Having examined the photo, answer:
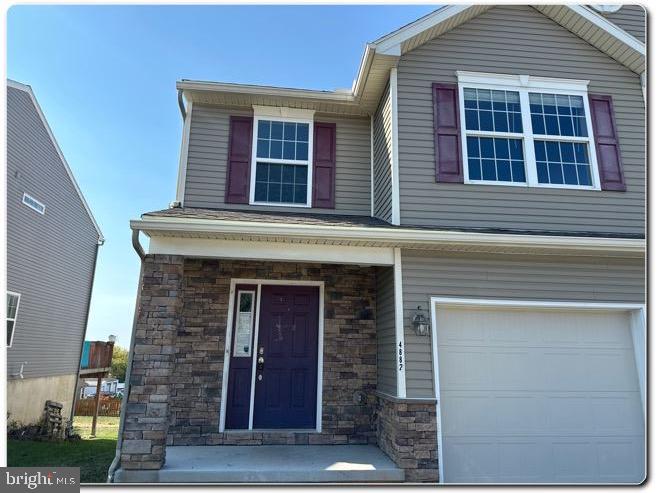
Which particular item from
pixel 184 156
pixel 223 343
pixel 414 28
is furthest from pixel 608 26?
pixel 223 343

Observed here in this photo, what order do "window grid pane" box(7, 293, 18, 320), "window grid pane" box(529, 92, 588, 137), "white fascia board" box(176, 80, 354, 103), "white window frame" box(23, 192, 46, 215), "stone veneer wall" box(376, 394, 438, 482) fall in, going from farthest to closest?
"white window frame" box(23, 192, 46, 215), "window grid pane" box(7, 293, 18, 320), "white fascia board" box(176, 80, 354, 103), "window grid pane" box(529, 92, 588, 137), "stone veneer wall" box(376, 394, 438, 482)

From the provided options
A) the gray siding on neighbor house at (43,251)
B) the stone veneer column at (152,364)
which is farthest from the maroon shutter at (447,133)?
the gray siding on neighbor house at (43,251)

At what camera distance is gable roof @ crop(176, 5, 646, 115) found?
18.9 ft

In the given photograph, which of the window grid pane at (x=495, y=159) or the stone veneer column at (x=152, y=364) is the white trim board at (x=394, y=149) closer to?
the window grid pane at (x=495, y=159)

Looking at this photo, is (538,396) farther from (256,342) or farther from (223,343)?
(223,343)

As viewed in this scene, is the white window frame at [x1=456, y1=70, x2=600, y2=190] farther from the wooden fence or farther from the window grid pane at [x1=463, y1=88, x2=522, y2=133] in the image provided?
the wooden fence

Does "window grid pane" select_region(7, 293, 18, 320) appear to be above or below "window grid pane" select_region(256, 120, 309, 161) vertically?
below

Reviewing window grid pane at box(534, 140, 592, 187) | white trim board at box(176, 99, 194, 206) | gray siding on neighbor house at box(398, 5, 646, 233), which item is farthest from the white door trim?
window grid pane at box(534, 140, 592, 187)

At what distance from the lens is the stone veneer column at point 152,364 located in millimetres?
4316

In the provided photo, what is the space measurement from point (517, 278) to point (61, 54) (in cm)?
576

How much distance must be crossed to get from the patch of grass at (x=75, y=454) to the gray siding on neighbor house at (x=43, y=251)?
2.19m

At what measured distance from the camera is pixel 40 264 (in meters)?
10.8

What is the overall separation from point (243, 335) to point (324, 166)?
2.60 meters

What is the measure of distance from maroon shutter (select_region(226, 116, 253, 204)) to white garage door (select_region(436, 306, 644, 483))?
3111 millimetres
